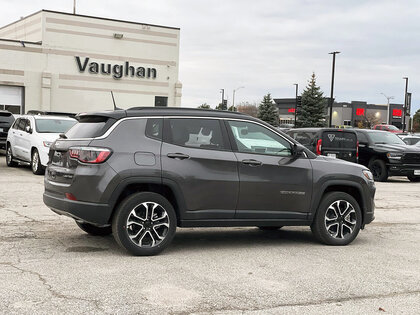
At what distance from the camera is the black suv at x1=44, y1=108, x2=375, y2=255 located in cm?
625

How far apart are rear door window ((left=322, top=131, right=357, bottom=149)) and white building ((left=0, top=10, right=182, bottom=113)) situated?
69.0 feet

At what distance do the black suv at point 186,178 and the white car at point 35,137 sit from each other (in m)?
8.52

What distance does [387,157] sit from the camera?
18406mm

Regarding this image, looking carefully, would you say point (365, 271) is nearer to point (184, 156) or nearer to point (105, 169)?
point (184, 156)

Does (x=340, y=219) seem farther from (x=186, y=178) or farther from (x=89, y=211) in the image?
(x=89, y=211)

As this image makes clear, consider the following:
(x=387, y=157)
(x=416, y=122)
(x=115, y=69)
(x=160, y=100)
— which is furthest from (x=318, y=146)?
(x=416, y=122)

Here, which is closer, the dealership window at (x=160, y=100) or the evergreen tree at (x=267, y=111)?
the dealership window at (x=160, y=100)

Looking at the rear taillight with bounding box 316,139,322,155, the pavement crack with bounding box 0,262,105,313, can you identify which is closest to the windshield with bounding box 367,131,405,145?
the rear taillight with bounding box 316,139,322,155

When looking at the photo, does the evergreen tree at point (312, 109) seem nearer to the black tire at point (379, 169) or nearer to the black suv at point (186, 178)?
the black tire at point (379, 169)

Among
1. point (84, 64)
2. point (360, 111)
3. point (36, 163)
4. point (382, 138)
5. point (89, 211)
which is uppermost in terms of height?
point (360, 111)

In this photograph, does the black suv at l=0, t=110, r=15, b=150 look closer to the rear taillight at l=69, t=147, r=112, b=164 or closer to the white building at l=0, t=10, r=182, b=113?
the white building at l=0, t=10, r=182, b=113

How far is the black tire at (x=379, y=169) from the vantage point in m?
18.5

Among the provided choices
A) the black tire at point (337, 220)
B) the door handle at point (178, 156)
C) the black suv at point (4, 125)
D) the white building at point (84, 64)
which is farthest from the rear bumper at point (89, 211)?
the white building at point (84, 64)

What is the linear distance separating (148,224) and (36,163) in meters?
10.2
